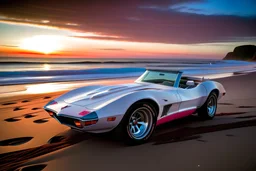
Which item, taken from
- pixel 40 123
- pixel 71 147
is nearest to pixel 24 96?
pixel 40 123

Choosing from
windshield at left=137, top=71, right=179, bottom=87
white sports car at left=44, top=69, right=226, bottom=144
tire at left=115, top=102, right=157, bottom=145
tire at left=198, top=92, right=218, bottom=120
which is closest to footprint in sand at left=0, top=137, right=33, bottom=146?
white sports car at left=44, top=69, right=226, bottom=144

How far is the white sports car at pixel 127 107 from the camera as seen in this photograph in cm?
274

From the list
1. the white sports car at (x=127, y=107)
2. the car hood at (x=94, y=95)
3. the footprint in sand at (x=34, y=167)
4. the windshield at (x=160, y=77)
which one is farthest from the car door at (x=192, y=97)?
the footprint in sand at (x=34, y=167)

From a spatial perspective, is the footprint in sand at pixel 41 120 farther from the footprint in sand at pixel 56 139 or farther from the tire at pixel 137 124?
the tire at pixel 137 124

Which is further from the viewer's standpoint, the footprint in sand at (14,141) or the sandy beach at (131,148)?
the footprint in sand at (14,141)

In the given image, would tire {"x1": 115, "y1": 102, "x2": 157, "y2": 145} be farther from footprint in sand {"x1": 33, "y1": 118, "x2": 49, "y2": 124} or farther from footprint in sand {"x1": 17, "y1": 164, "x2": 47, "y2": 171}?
footprint in sand {"x1": 33, "y1": 118, "x2": 49, "y2": 124}

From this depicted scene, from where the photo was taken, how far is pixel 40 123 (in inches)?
154

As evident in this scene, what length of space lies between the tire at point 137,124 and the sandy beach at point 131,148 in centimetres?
11

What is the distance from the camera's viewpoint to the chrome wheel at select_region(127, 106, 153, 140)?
308 cm

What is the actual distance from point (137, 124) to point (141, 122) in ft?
0.20

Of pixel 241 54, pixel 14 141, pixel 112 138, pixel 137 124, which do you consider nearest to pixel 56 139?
pixel 14 141

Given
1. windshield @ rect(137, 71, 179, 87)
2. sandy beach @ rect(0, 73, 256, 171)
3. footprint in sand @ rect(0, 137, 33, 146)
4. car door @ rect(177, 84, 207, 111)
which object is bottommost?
sandy beach @ rect(0, 73, 256, 171)

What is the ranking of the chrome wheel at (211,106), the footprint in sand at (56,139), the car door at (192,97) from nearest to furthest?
the footprint in sand at (56,139), the car door at (192,97), the chrome wheel at (211,106)

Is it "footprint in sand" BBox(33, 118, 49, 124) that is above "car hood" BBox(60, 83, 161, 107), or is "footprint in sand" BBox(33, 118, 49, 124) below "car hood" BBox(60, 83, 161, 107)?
below
